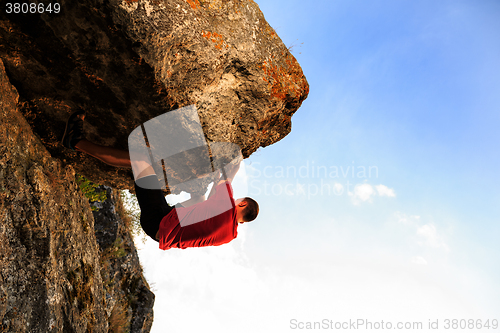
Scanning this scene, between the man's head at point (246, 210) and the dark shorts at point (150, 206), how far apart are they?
1141mm

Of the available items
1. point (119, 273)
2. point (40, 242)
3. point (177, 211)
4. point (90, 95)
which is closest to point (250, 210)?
point (177, 211)

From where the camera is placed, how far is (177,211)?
4039 millimetres

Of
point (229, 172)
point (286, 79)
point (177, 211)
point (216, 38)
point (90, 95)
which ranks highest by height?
point (286, 79)

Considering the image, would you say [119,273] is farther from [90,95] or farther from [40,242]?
[90,95]

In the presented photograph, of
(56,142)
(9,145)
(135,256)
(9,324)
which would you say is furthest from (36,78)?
(135,256)

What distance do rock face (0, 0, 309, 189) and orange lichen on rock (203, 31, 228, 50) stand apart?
12 mm

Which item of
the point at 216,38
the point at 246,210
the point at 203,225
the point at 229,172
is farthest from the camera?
the point at 229,172

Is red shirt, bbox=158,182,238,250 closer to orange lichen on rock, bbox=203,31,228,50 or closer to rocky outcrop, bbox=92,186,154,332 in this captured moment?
orange lichen on rock, bbox=203,31,228,50

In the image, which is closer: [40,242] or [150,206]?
[40,242]

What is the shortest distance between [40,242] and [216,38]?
3508 mm

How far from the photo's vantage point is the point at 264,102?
12.2ft

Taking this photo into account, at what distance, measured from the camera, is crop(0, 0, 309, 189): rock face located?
2.73 m

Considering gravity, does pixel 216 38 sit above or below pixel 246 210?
above

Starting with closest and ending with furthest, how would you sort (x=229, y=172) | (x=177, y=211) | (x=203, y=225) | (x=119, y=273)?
1. (x=203, y=225)
2. (x=177, y=211)
3. (x=229, y=172)
4. (x=119, y=273)
